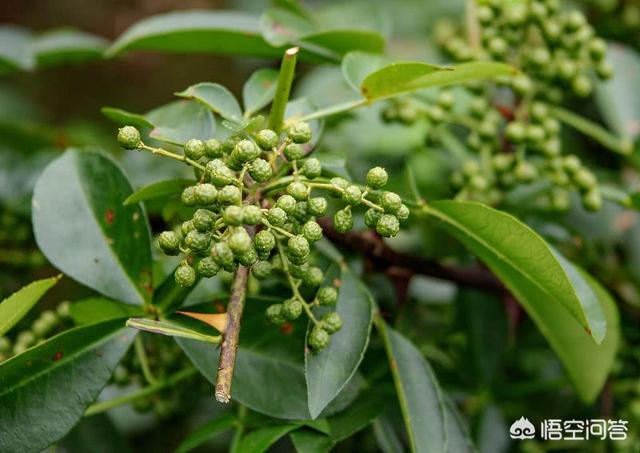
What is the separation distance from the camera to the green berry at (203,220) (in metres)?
1.04

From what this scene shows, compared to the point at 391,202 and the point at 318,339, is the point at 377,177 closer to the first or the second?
the point at 391,202

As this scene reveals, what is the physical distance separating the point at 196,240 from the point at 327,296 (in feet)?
0.86

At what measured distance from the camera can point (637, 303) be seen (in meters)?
1.90

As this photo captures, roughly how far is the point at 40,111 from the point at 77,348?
2489 mm

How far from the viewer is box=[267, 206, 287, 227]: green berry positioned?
41.3 inches

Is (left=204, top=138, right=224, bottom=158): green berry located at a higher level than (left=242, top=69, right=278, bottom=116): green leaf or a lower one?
higher

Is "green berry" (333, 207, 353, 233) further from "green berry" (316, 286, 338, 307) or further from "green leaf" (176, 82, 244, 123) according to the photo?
"green leaf" (176, 82, 244, 123)

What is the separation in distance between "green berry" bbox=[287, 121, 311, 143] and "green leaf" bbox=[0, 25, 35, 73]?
40.5 inches

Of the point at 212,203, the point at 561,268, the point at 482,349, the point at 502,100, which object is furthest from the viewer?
the point at 502,100

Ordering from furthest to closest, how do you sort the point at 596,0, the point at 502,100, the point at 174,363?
the point at 596,0
the point at 502,100
the point at 174,363

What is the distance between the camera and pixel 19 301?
119cm

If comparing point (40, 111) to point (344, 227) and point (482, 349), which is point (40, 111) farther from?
point (344, 227)

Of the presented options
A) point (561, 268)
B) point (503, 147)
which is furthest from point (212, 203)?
point (503, 147)

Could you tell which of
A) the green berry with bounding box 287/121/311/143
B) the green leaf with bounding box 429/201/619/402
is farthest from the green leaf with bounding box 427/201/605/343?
the green berry with bounding box 287/121/311/143
